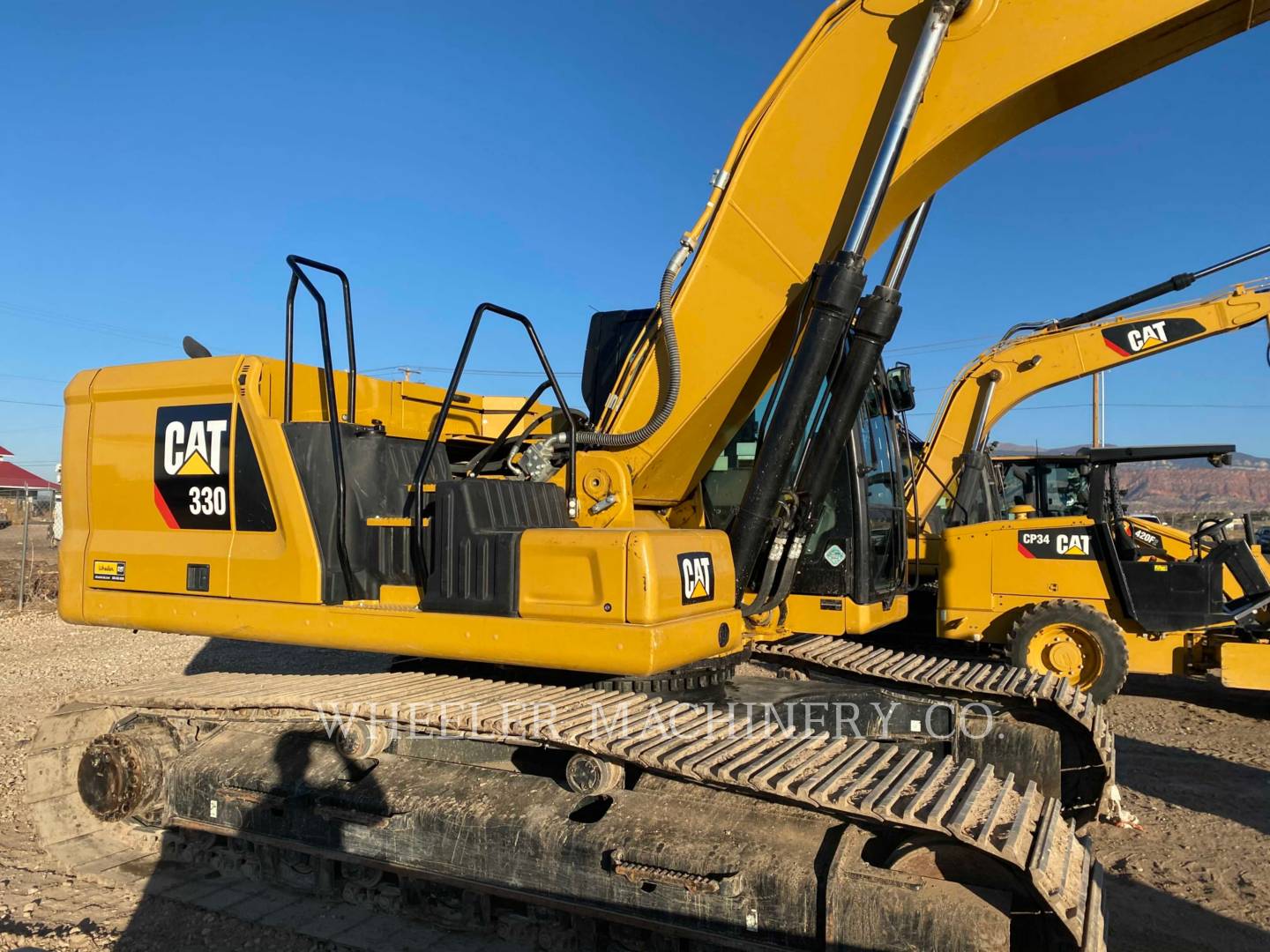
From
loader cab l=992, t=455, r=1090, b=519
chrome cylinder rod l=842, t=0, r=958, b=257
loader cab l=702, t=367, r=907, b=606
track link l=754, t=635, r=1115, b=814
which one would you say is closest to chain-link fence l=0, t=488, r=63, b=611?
loader cab l=702, t=367, r=907, b=606

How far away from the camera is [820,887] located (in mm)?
3189

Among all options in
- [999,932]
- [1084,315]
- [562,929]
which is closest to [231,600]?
[562,929]

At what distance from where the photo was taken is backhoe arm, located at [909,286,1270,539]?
10609mm

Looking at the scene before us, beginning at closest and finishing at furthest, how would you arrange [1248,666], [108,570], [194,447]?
[194,447]
[108,570]
[1248,666]

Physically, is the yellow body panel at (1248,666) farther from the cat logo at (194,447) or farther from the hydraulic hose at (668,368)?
the cat logo at (194,447)

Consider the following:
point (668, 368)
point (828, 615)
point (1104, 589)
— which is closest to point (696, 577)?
point (668, 368)

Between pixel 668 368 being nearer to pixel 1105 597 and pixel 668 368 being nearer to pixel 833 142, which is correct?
pixel 833 142

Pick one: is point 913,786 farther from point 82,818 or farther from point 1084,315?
point 1084,315

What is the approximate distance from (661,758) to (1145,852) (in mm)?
3376

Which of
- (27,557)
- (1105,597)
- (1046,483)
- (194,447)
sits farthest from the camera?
(27,557)

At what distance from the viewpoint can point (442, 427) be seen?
14.6ft

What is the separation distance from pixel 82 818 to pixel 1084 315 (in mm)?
10313

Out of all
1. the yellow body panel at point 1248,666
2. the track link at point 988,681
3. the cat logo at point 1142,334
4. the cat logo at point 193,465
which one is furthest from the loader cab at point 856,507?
the cat logo at point 1142,334

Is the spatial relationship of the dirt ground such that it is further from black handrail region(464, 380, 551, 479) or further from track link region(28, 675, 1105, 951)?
black handrail region(464, 380, 551, 479)
